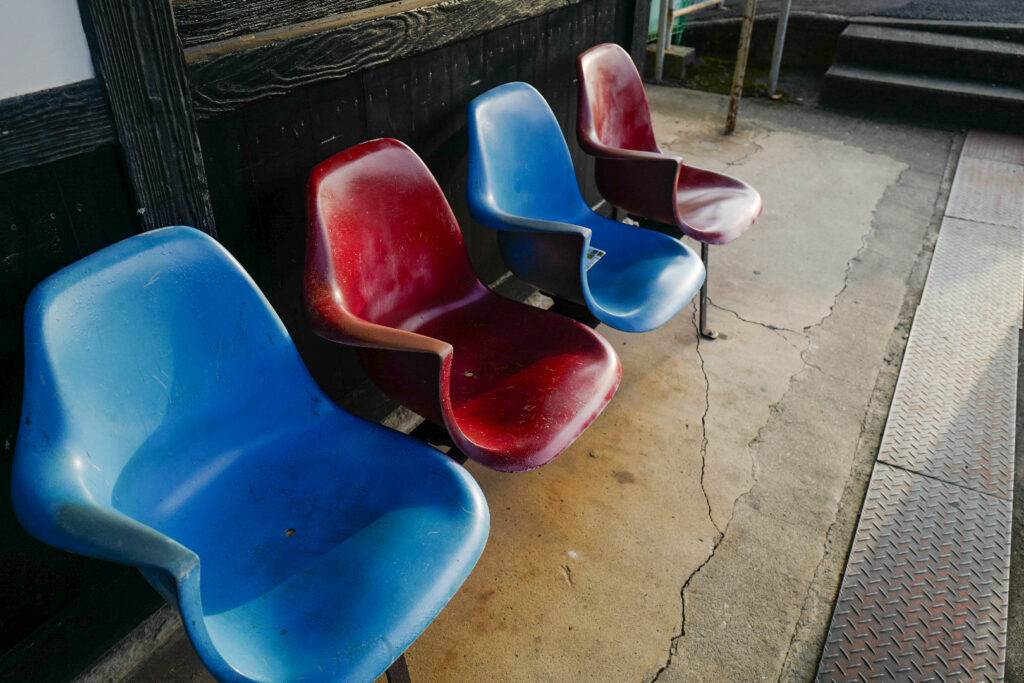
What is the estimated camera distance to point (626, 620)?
6.20ft

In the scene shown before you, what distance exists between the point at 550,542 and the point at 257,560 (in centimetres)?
97

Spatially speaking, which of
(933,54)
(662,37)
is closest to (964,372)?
(933,54)

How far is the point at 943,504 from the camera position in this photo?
7.40 ft

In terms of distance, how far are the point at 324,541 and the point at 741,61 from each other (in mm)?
4432

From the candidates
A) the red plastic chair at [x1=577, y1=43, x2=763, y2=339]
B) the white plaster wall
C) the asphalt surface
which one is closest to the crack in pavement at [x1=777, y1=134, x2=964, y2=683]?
the red plastic chair at [x1=577, y1=43, x2=763, y2=339]

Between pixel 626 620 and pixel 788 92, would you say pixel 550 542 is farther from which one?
pixel 788 92

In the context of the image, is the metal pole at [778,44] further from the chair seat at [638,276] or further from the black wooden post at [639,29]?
the chair seat at [638,276]

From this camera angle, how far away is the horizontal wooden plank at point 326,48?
1605 millimetres

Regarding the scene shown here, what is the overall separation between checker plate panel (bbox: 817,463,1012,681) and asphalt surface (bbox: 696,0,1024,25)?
5.27m

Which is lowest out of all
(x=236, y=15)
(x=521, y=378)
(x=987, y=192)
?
(x=987, y=192)

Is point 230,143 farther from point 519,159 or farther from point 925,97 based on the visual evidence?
point 925,97

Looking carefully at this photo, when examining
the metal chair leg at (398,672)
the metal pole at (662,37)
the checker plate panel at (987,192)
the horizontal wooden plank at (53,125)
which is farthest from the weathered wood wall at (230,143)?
the metal pole at (662,37)

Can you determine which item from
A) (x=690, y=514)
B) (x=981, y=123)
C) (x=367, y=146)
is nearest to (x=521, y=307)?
(x=367, y=146)

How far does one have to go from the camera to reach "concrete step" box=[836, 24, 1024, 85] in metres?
5.28
